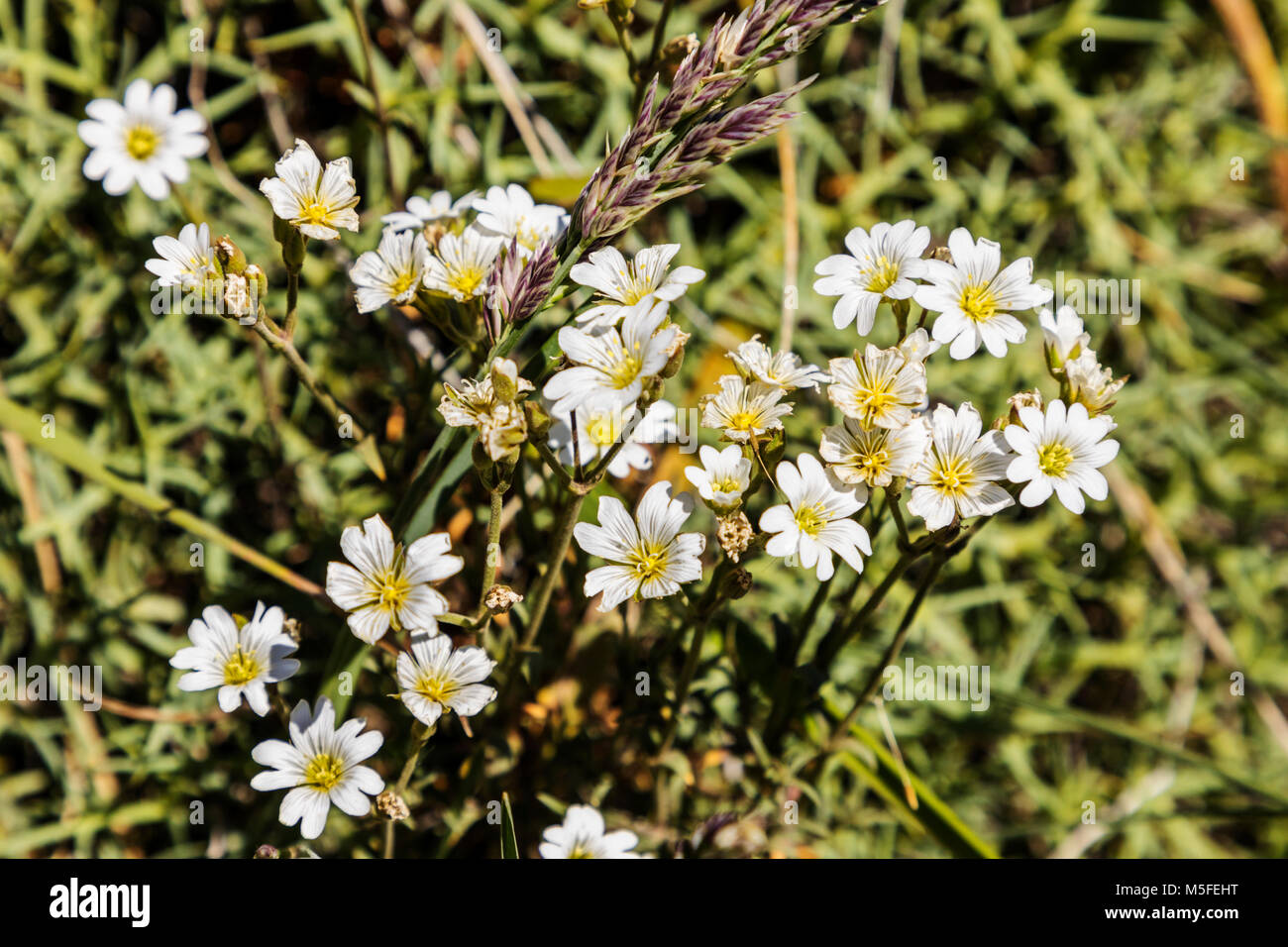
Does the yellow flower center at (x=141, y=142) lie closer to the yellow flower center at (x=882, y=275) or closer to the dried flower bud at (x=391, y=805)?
the dried flower bud at (x=391, y=805)

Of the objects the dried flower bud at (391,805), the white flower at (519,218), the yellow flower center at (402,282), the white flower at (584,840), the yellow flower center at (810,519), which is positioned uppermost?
the white flower at (519,218)

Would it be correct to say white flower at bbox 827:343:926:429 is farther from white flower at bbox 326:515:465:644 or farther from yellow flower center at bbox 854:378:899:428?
white flower at bbox 326:515:465:644

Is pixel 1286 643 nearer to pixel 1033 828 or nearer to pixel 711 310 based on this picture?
pixel 1033 828

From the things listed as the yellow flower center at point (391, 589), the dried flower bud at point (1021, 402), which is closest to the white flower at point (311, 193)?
the yellow flower center at point (391, 589)

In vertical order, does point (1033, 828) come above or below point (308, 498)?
below

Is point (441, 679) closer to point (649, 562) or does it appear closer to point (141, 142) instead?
point (649, 562)
